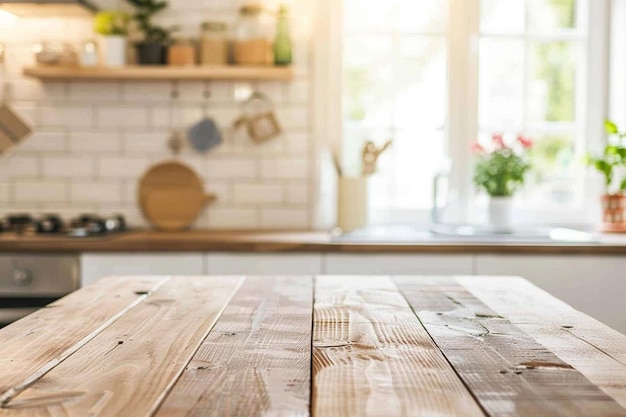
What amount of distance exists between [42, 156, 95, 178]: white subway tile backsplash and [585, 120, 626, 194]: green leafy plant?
225 cm

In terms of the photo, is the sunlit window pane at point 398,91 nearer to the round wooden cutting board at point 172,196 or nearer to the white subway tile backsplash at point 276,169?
the white subway tile backsplash at point 276,169

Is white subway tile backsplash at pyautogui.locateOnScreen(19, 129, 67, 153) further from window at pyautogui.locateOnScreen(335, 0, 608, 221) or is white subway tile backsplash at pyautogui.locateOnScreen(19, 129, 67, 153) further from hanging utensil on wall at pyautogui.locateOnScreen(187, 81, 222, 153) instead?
window at pyautogui.locateOnScreen(335, 0, 608, 221)

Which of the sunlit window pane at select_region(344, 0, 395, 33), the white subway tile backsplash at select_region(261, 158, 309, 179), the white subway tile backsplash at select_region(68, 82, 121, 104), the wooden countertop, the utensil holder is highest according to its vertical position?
the sunlit window pane at select_region(344, 0, 395, 33)

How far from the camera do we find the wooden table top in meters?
1.00

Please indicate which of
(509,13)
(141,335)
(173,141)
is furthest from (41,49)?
(141,335)

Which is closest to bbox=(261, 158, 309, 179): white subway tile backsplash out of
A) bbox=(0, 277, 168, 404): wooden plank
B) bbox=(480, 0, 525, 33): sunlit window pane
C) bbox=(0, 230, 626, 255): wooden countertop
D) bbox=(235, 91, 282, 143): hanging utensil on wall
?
bbox=(235, 91, 282, 143): hanging utensil on wall

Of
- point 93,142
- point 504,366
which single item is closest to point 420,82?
point 93,142

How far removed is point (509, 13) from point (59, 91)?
6.95ft

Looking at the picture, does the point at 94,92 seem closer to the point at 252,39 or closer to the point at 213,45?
the point at 213,45

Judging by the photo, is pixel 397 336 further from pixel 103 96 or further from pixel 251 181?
pixel 103 96

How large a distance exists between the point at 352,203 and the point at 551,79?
116cm

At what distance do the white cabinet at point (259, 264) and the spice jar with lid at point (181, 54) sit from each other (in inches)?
37.3

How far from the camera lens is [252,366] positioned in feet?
3.93

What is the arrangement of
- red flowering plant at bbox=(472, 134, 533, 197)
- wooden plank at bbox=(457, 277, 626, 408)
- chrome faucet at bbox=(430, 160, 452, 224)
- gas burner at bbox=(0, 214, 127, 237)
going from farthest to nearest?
chrome faucet at bbox=(430, 160, 452, 224)
red flowering plant at bbox=(472, 134, 533, 197)
gas burner at bbox=(0, 214, 127, 237)
wooden plank at bbox=(457, 277, 626, 408)
